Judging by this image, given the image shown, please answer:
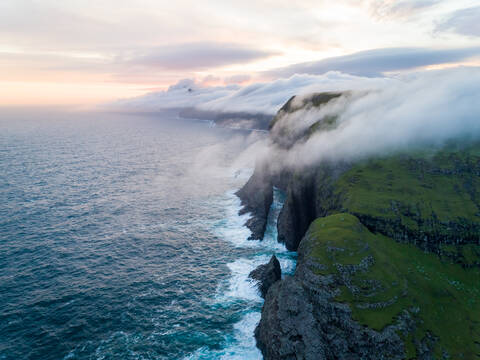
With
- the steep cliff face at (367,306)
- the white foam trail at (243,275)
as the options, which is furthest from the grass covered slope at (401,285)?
the white foam trail at (243,275)

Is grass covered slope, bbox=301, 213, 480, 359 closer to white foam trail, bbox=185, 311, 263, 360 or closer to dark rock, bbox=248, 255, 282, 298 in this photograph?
dark rock, bbox=248, 255, 282, 298

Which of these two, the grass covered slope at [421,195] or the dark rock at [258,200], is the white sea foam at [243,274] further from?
the grass covered slope at [421,195]

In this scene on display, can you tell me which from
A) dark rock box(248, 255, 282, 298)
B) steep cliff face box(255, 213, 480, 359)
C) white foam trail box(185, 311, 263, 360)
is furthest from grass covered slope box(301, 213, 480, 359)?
white foam trail box(185, 311, 263, 360)

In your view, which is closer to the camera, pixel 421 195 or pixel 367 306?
pixel 367 306

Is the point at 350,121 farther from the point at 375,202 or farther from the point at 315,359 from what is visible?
the point at 315,359

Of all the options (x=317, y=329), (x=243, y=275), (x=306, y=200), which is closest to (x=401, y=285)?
(x=317, y=329)

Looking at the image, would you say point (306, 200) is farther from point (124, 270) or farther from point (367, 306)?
point (124, 270)

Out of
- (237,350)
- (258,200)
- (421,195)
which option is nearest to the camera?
(237,350)
